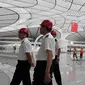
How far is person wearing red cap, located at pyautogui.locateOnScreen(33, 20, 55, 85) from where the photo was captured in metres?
4.79

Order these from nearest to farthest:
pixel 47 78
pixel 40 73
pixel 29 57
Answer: pixel 47 78 < pixel 40 73 < pixel 29 57

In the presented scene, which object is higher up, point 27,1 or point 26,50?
point 27,1

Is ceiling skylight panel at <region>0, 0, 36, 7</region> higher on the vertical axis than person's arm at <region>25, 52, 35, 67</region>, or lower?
higher

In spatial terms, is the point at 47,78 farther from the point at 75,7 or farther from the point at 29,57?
the point at 75,7

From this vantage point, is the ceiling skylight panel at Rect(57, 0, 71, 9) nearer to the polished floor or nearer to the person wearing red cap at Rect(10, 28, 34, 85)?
the polished floor

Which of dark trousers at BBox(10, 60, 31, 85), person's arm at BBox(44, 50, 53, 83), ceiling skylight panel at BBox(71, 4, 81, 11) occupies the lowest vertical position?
dark trousers at BBox(10, 60, 31, 85)

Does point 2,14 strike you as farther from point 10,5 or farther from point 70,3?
point 70,3

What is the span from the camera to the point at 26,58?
6.12 m

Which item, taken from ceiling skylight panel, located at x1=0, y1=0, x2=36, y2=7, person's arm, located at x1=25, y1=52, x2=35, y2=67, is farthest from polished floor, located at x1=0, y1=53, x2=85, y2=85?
ceiling skylight panel, located at x1=0, y1=0, x2=36, y2=7

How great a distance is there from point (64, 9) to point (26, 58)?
31866 mm

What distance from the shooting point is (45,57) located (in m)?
5.09

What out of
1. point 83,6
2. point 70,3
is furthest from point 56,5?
point 83,6

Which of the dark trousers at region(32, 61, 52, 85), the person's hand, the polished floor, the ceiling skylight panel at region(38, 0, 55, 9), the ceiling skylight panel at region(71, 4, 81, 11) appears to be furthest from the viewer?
the ceiling skylight panel at region(71, 4, 81, 11)

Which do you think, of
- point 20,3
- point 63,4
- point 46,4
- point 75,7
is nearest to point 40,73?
point 20,3
